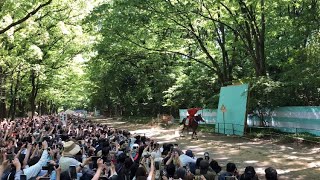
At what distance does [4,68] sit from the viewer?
27.1 m

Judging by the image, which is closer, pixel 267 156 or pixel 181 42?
pixel 267 156

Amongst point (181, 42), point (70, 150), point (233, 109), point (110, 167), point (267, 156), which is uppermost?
point (181, 42)

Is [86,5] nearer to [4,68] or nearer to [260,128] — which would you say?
[4,68]

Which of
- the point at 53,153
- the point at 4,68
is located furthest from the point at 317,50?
the point at 4,68

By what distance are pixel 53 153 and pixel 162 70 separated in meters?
31.6

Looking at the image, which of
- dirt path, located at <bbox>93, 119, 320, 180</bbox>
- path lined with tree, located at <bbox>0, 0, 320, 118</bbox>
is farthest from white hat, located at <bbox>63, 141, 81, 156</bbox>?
path lined with tree, located at <bbox>0, 0, 320, 118</bbox>

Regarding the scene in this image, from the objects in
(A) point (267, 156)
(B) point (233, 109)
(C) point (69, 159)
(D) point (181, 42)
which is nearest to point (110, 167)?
(C) point (69, 159)

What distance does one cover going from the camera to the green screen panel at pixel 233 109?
21.0 meters

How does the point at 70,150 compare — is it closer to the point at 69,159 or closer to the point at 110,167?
the point at 69,159

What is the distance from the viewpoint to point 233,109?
2227 centimetres

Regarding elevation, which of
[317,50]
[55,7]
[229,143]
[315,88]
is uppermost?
[55,7]

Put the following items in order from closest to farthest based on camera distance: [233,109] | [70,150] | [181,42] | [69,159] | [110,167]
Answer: [110,167], [69,159], [70,150], [233,109], [181,42]

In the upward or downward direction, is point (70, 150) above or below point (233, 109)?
below

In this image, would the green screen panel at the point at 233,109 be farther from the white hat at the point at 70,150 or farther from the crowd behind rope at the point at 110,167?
the white hat at the point at 70,150
